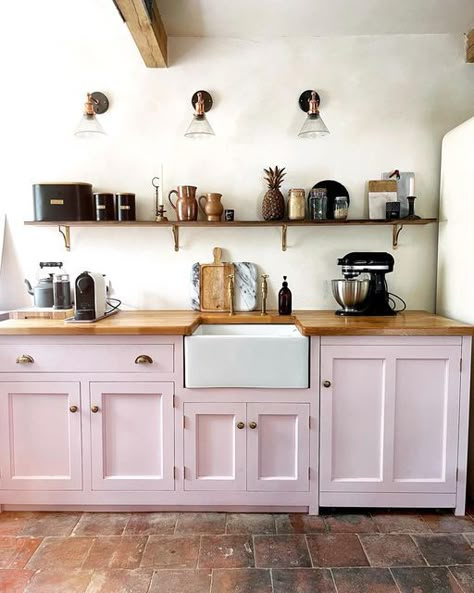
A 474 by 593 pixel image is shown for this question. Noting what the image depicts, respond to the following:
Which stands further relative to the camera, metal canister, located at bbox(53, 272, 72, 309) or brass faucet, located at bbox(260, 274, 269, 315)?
brass faucet, located at bbox(260, 274, 269, 315)

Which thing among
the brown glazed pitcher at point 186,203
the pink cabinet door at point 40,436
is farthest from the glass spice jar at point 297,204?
the pink cabinet door at point 40,436

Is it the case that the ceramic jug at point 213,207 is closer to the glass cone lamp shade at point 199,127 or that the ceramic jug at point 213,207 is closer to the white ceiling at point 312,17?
the glass cone lamp shade at point 199,127

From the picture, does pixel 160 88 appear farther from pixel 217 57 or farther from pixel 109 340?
pixel 109 340

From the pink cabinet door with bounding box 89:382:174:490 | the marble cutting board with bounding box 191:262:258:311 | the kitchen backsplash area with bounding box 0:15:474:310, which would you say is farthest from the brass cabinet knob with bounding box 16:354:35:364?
the marble cutting board with bounding box 191:262:258:311

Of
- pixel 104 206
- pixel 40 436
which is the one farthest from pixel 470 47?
pixel 40 436

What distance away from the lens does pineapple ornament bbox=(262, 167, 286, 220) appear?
7.95ft

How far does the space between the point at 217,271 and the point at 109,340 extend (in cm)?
81

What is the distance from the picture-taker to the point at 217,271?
257cm

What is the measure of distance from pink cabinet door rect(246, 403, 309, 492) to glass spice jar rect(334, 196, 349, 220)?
1.08 m

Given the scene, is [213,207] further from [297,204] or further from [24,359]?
[24,359]

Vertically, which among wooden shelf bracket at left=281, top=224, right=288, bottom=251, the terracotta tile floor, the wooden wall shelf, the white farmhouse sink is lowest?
the terracotta tile floor

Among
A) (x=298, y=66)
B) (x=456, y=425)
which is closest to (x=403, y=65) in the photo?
(x=298, y=66)

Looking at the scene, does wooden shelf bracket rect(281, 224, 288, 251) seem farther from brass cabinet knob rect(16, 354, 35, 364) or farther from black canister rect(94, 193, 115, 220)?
brass cabinet knob rect(16, 354, 35, 364)

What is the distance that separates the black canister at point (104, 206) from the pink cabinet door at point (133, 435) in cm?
96
